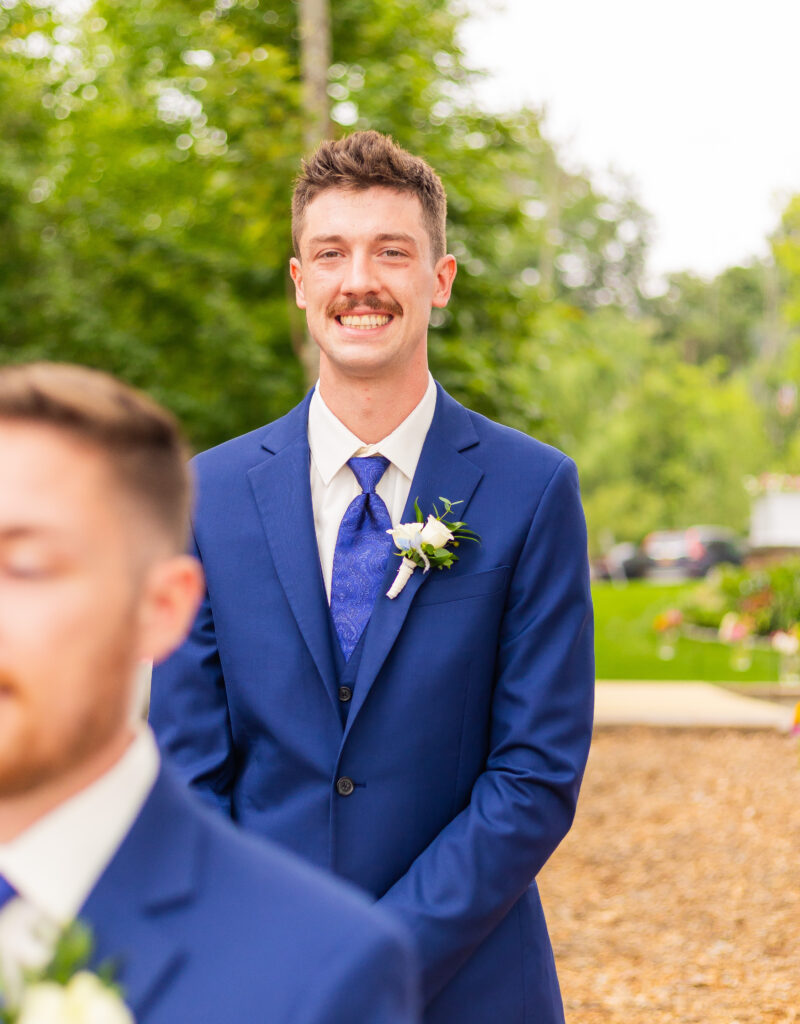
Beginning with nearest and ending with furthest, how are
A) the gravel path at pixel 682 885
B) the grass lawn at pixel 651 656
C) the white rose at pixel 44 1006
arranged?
1. the white rose at pixel 44 1006
2. the gravel path at pixel 682 885
3. the grass lawn at pixel 651 656

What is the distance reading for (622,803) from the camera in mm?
8844

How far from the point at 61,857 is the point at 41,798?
5cm

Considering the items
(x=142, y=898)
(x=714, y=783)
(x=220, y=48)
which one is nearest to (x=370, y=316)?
(x=142, y=898)

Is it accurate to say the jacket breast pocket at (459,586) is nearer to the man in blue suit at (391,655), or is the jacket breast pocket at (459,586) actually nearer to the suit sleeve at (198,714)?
the man in blue suit at (391,655)

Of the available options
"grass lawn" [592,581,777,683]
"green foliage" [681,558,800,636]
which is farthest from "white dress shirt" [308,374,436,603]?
"green foliage" [681,558,800,636]

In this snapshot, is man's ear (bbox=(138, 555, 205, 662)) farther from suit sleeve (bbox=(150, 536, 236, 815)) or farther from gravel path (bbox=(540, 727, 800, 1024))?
gravel path (bbox=(540, 727, 800, 1024))

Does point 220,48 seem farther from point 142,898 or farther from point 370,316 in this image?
point 142,898

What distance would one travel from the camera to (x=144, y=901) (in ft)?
3.45

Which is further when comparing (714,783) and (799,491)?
(799,491)

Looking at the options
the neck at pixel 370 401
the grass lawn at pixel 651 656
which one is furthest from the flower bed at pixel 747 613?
the neck at pixel 370 401

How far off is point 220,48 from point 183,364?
13.0 feet

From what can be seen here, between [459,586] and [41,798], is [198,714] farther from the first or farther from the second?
[41,798]

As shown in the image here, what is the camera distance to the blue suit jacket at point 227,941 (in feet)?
3.41

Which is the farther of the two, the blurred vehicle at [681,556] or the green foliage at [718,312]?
the green foliage at [718,312]
